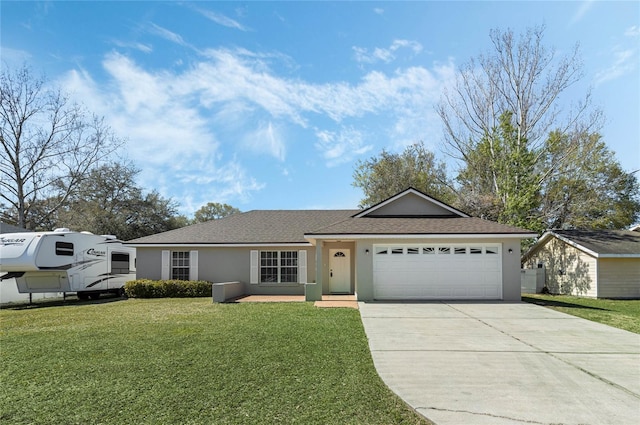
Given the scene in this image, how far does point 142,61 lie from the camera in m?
15.3

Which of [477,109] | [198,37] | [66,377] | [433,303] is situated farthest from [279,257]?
[477,109]

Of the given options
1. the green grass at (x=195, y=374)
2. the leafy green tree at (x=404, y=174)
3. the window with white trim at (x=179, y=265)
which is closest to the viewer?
the green grass at (x=195, y=374)

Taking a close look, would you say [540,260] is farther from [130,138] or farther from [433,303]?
[130,138]

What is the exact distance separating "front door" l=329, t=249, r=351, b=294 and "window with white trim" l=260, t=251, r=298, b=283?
168 cm

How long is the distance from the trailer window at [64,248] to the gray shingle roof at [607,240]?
2360cm

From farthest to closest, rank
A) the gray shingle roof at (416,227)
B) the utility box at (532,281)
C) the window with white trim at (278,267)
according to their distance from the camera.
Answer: the utility box at (532,281)
the window with white trim at (278,267)
the gray shingle roof at (416,227)

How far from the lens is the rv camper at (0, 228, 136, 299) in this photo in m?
15.2

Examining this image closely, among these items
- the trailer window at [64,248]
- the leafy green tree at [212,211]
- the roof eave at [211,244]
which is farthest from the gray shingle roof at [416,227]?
the leafy green tree at [212,211]

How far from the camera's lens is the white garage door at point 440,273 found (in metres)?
15.1

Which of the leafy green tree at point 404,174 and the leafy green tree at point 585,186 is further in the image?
the leafy green tree at point 404,174

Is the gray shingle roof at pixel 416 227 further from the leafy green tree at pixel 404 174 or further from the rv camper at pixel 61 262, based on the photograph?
the leafy green tree at pixel 404 174

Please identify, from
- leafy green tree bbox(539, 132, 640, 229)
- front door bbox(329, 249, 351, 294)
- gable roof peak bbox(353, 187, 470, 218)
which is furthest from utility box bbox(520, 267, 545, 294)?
front door bbox(329, 249, 351, 294)

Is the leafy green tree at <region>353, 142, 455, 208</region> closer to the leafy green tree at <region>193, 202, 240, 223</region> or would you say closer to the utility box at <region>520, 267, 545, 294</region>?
the utility box at <region>520, 267, 545, 294</region>

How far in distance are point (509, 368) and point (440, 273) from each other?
9097 mm
